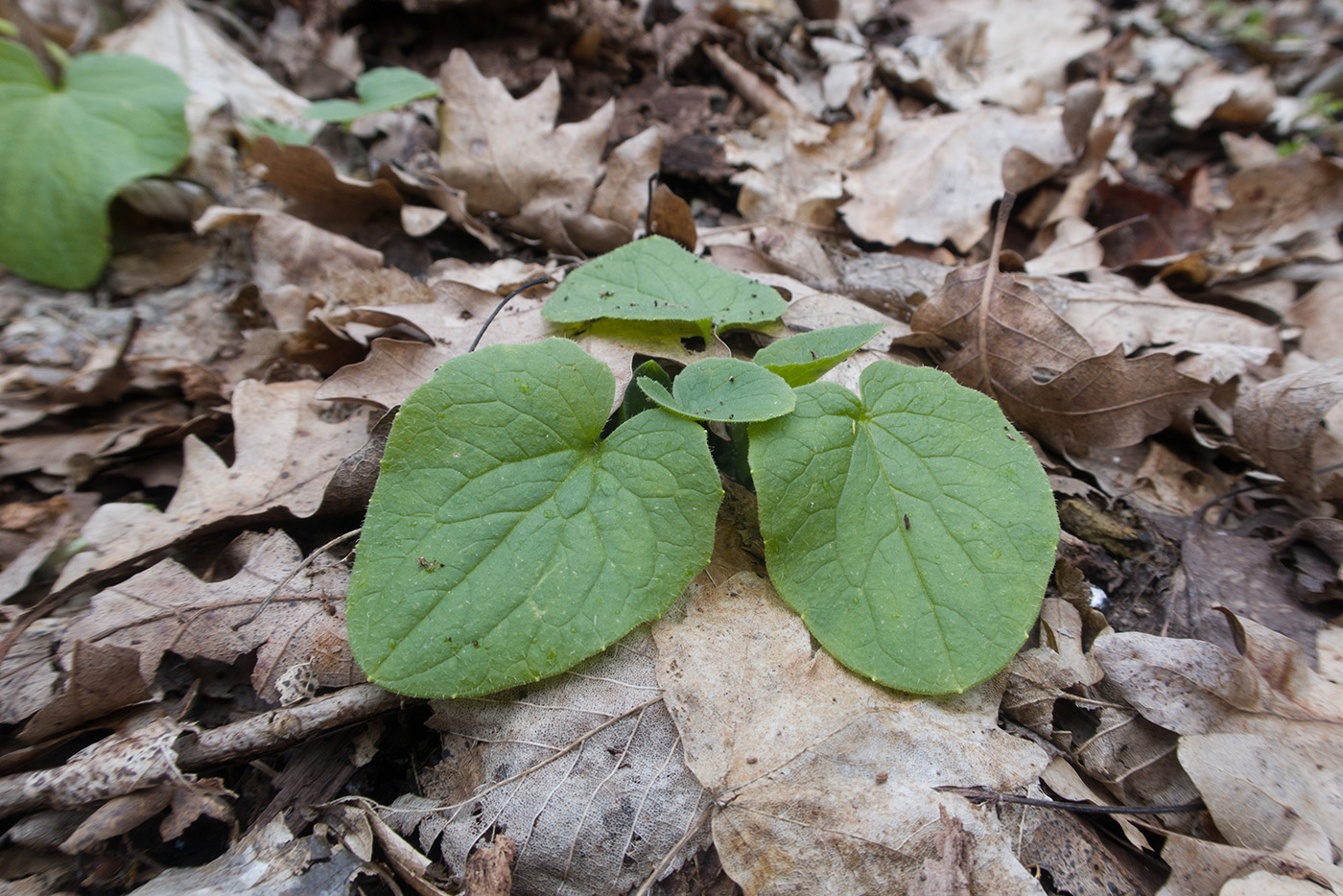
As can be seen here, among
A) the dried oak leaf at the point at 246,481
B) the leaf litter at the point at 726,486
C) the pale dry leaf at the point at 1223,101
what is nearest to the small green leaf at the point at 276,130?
the leaf litter at the point at 726,486

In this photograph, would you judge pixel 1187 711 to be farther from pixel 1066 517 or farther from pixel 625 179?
pixel 625 179

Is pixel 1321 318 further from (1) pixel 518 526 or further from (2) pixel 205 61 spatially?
(2) pixel 205 61

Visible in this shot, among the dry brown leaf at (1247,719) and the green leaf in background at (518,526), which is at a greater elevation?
the green leaf in background at (518,526)

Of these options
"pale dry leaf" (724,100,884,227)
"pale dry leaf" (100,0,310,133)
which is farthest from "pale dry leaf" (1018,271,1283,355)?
"pale dry leaf" (100,0,310,133)

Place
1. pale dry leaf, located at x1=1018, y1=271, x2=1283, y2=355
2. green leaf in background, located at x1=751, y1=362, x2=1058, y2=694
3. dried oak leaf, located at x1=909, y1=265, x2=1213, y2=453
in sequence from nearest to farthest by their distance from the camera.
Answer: green leaf in background, located at x1=751, y1=362, x2=1058, y2=694 → dried oak leaf, located at x1=909, y1=265, x2=1213, y2=453 → pale dry leaf, located at x1=1018, y1=271, x2=1283, y2=355

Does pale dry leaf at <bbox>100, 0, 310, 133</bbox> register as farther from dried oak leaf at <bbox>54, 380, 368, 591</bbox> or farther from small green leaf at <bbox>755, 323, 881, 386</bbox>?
small green leaf at <bbox>755, 323, 881, 386</bbox>

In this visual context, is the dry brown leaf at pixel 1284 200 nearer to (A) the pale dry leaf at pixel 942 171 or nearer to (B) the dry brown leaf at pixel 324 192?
(A) the pale dry leaf at pixel 942 171
